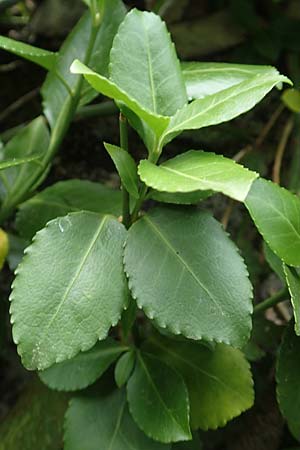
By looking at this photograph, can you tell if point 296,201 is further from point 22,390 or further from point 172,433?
point 22,390

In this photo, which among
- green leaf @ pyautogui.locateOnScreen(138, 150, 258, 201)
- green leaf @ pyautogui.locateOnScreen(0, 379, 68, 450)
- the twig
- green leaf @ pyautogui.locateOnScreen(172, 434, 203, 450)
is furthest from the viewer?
the twig

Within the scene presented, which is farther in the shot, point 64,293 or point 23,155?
point 23,155

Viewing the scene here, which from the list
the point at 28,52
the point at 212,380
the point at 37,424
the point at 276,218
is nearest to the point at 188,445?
the point at 212,380

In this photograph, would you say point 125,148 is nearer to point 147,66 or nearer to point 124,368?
point 147,66

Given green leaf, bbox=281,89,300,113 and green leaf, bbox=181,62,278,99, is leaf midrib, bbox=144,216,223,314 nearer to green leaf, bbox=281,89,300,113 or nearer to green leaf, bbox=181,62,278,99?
green leaf, bbox=181,62,278,99

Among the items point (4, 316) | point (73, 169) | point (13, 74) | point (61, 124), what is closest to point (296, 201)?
point (61, 124)

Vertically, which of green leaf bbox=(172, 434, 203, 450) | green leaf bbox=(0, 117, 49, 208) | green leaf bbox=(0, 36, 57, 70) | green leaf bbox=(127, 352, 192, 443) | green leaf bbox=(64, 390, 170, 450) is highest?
green leaf bbox=(0, 36, 57, 70)

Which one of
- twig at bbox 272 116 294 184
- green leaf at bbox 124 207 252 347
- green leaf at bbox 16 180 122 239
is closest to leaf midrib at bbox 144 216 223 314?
green leaf at bbox 124 207 252 347

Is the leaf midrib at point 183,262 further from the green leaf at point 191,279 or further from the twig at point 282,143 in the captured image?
the twig at point 282,143
